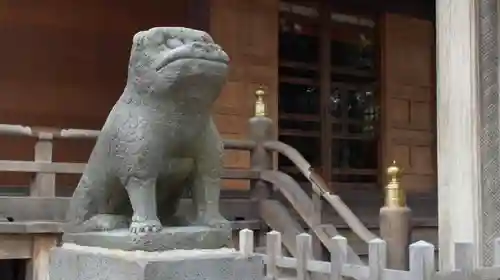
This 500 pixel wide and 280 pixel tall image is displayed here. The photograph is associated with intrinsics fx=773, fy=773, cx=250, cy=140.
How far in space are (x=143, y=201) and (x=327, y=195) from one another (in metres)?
2.97

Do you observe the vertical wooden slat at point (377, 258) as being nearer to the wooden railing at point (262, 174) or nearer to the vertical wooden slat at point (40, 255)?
the wooden railing at point (262, 174)

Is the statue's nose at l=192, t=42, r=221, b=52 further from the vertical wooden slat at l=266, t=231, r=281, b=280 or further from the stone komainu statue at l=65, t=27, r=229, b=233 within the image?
the vertical wooden slat at l=266, t=231, r=281, b=280

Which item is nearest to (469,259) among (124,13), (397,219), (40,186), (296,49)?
(397,219)

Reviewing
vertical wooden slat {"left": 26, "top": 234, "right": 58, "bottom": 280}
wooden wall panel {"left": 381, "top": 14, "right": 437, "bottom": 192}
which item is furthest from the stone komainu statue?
wooden wall panel {"left": 381, "top": 14, "right": 437, "bottom": 192}

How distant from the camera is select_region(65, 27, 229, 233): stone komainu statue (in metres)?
3.54

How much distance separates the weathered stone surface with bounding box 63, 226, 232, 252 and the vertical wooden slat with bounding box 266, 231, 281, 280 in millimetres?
2080

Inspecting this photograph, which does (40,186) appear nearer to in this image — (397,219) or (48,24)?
(397,219)

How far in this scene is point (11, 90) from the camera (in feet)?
29.8

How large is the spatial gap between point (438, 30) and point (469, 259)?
205 centimetres

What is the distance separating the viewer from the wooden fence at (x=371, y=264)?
4.56 m

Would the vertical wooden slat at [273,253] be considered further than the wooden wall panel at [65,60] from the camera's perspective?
No

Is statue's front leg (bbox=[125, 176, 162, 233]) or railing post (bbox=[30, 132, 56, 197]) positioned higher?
railing post (bbox=[30, 132, 56, 197])

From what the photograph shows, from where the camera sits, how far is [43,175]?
636cm

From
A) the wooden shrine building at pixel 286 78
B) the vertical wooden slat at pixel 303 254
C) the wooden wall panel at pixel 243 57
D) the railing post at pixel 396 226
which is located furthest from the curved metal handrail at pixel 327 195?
the wooden wall panel at pixel 243 57
